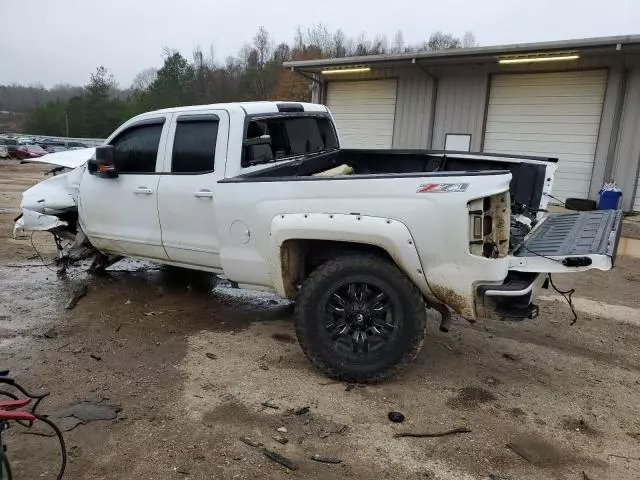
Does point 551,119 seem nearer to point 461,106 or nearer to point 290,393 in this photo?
point 461,106

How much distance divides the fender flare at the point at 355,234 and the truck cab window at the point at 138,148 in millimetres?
1817

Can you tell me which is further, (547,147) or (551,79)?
(547,147)

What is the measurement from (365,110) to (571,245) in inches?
538

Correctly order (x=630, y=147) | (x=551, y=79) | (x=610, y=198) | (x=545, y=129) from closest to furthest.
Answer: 1. (x=610, y=198)
2. (x=630, y=147)
3. (x=551, y=79)
4. (x=545, y=129)

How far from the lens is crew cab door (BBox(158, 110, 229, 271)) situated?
4.44 m

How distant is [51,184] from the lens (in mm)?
5875

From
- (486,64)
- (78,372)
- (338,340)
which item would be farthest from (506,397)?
(486,64)

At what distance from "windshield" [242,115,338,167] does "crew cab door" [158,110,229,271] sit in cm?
26

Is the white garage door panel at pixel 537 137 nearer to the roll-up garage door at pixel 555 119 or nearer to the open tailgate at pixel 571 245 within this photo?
the roll-up garage door at pixel 555 119

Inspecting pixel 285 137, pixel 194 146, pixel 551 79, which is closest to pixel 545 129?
pixel 551 79

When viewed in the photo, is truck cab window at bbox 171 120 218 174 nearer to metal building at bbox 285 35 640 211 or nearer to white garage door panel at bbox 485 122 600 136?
metal building at bbox 285 35 640 211

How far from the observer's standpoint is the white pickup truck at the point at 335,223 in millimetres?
3248

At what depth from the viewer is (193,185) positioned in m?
4.50

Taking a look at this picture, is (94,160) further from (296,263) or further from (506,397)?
(506,397)
